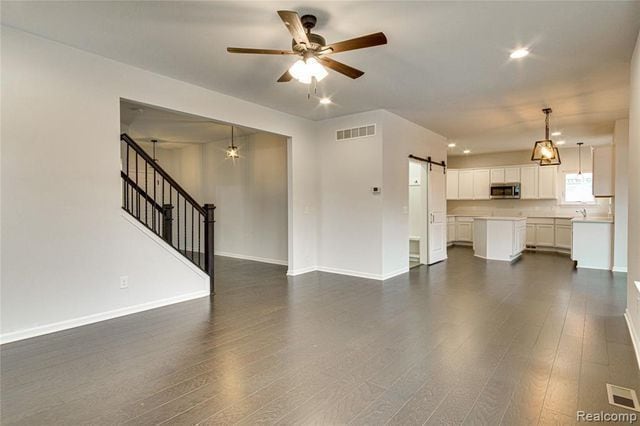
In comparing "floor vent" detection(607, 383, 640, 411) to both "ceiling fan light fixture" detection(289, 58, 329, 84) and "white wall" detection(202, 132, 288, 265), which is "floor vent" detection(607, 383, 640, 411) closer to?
"ceiling fan light fixture" detection(289, 58, 329, 84)

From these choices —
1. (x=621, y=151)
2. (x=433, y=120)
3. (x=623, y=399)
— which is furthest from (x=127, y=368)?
(x=621, y=151)

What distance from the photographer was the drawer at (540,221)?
8891 mm

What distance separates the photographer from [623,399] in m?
2.20

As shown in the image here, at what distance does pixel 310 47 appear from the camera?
2.77 metres

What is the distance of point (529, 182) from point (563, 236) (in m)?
1.64

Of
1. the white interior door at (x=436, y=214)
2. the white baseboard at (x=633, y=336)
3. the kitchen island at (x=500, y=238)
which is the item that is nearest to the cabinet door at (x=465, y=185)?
the kitchen island at (x=500, y=238)

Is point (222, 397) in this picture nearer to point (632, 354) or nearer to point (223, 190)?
point (632, 354)

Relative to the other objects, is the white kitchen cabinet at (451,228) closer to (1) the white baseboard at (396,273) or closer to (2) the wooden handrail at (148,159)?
(1) the white baseboard at (396,273)

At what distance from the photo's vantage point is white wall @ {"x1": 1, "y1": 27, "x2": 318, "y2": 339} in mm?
3102

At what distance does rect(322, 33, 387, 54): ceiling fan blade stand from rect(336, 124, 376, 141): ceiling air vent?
307 cm

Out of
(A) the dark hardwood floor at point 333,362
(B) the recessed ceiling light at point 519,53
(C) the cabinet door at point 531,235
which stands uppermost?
(B) the recessed ceiling light at point 519,53

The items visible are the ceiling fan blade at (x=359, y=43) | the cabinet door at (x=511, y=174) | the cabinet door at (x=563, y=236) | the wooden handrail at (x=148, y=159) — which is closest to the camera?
the ceiling fan blade at (x=359, y=43)

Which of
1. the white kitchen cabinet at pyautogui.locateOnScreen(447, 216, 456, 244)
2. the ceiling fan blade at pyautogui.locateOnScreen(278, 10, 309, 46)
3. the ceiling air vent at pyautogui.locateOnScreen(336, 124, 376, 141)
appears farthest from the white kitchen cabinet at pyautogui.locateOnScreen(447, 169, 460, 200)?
the ceiling fan blade at pyautogui.locateOnScreen(278, 10, 309, 46)

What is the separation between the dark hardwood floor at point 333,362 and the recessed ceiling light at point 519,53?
281 cm
